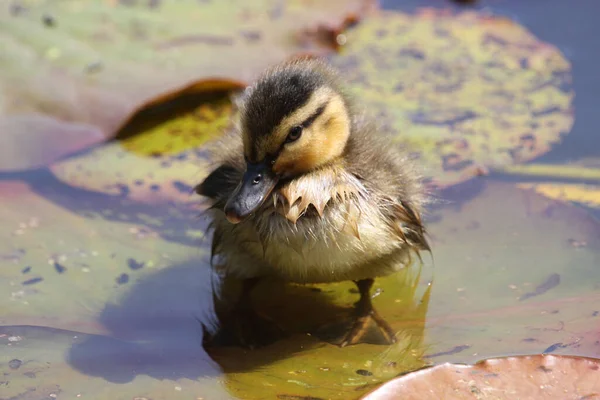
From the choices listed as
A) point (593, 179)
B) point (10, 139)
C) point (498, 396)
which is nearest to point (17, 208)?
point (10, 139)

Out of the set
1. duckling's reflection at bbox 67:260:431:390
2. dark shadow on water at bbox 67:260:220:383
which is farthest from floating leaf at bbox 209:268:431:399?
dark shadow on water at bbox 67:260:220:383

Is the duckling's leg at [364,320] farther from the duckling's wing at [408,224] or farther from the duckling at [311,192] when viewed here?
the duckling's wing at [408,224]

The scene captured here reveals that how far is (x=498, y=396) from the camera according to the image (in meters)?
2.10

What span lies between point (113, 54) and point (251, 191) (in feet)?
5.15

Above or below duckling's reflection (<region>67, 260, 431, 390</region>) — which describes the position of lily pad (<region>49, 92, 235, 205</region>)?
above

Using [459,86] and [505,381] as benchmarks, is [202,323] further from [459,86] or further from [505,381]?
[459,86]

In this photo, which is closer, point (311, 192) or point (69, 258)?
point (311, 192)

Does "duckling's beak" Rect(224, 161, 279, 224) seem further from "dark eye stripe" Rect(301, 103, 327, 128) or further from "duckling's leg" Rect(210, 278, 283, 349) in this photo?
"duckling's leg" Rect(210, 278, 283, 349)

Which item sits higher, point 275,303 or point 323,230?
point 323,230

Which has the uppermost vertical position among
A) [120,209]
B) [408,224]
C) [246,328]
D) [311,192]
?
[311,192]

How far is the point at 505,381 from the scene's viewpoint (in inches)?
84.5

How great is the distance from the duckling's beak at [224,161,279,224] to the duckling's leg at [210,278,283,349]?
0.42m

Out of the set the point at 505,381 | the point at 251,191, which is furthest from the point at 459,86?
the point at 505,381

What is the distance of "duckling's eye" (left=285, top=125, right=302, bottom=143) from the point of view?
2453 millimetres
